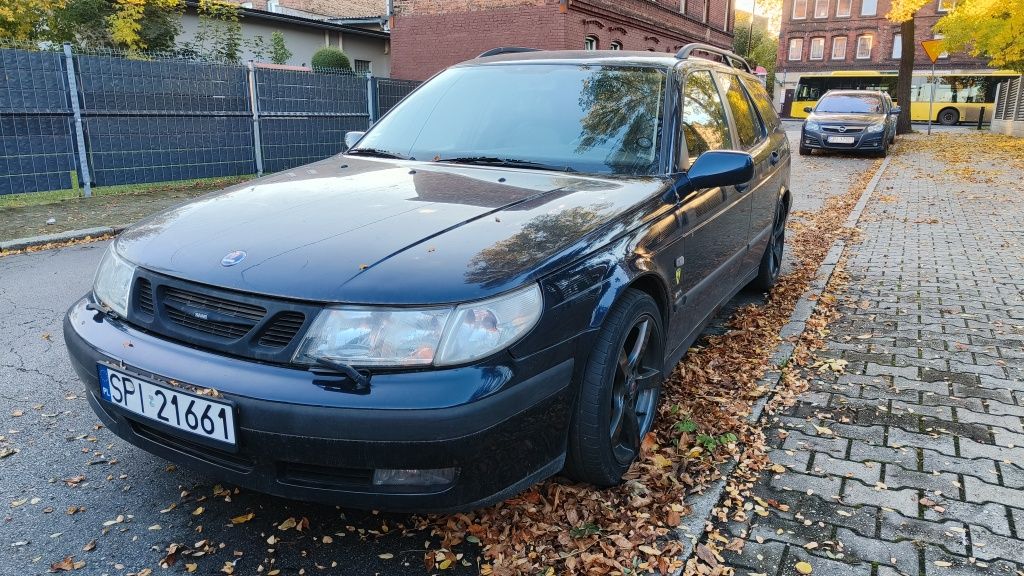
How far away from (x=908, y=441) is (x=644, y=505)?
4.69ft

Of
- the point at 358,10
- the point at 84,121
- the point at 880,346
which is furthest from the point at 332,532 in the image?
the point at 358,10

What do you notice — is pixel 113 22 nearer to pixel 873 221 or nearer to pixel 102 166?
pixel 102 166

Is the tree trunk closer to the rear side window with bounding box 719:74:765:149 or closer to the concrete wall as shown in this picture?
the concrete wall

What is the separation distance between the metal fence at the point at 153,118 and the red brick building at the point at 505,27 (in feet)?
30.9

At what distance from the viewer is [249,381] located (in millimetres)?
2113

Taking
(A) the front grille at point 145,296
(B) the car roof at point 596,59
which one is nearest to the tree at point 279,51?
(B) the car roof at point 596,59

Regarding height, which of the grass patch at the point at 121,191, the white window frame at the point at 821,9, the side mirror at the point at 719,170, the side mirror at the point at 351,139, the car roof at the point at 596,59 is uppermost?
the white window frame at the point at 821,9

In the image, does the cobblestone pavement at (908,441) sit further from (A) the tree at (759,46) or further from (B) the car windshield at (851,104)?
(A) the tree at (759,46)

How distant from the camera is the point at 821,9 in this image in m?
55.2

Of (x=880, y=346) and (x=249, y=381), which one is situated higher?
(x=249, y=381)

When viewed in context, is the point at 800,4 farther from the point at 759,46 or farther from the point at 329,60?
the point at 329,60

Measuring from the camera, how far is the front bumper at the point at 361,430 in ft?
6.69

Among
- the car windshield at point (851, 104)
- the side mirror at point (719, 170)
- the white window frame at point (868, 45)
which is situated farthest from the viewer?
the white window frame at point (868, 45)

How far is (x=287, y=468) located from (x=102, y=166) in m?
10.3
